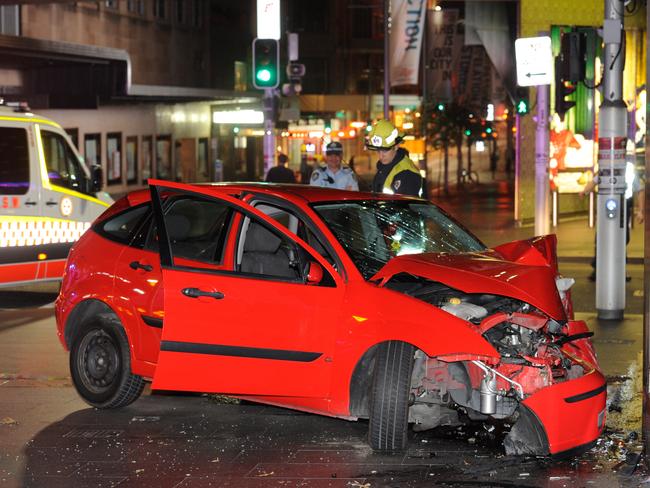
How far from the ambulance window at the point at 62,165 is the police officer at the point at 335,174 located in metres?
3.47

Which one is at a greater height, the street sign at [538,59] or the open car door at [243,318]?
the street sign at [538,59]

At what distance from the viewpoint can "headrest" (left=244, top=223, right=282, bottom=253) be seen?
8.41m

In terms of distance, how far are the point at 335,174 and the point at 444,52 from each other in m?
29.8

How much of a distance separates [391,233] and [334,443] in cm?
150

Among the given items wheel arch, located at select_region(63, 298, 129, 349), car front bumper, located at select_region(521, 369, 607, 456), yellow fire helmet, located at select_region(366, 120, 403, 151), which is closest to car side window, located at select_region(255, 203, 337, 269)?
wheel arch, located at select_region(63, 298, 129, 349)

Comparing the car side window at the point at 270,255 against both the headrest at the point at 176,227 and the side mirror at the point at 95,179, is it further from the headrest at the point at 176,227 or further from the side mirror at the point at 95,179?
the side mirror at the point at 95,179

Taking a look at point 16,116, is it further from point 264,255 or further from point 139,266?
point 264,255

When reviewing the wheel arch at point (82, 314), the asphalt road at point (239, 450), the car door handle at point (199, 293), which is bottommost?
the asphalt road at point (239, 450)

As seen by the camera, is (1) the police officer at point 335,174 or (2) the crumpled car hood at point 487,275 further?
(1) the police officer at point 335,174

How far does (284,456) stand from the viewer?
747 cm

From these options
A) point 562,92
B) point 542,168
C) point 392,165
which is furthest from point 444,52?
point 392,165

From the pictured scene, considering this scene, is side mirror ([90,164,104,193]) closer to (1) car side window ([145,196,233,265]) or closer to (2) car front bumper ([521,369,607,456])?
(1) car side window ([145,196,233,265])

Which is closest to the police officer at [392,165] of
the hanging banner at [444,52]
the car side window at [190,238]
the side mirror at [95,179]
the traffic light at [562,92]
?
the car side window at [190,238]

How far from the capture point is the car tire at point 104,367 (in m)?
8.59
